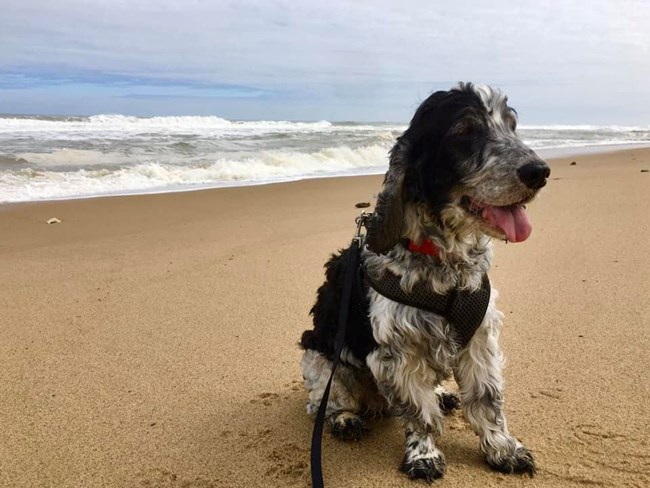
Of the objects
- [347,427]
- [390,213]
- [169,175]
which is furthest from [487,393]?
[169,175]

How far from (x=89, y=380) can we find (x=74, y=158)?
644 inches

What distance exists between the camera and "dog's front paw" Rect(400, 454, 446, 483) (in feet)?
10.2

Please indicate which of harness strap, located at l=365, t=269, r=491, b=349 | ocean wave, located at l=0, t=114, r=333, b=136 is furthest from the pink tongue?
ocean wave, located at l=0, t=114, r=333, b=136

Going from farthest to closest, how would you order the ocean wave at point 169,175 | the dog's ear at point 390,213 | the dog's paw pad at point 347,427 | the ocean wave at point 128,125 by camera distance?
the ocean wave at point 128,125, the ocean wave at point 169,175, the dog's paw pad at point 347,427, the dog's ear at point 390,213

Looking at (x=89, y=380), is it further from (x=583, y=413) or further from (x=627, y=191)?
(x=627, y=191)

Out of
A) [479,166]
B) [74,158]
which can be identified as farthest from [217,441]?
[74,158]

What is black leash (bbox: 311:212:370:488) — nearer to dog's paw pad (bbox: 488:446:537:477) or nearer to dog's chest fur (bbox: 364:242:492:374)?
dog's chest fur (bbox: 364:242:492:374)

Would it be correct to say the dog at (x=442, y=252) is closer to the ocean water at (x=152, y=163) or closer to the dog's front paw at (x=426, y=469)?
the dog's front paw at (x=426, y=469)

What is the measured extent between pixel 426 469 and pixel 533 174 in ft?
5.13

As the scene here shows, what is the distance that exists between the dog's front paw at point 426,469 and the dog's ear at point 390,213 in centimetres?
110

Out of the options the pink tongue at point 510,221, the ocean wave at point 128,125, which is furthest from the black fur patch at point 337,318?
the ocean wave at point 128,125

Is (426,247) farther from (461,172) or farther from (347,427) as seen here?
(347,427)

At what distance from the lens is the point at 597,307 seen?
509 cm

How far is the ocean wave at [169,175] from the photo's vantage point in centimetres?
1329
